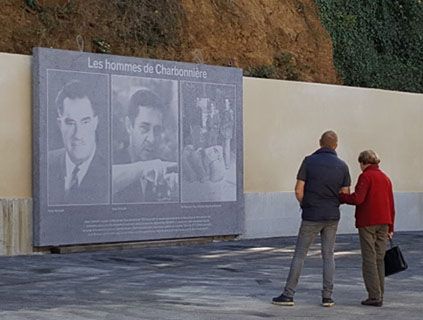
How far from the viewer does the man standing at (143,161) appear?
1992 cm

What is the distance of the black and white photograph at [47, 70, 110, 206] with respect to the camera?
1875cm

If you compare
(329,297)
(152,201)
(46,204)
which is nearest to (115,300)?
(329,297)

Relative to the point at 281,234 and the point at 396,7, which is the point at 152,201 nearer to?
the point at 281,234

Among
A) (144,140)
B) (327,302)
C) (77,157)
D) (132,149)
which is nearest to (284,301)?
(327,302)

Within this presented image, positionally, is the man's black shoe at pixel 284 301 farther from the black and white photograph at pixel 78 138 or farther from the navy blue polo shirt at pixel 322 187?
the black and white photograph at pixel 78 138

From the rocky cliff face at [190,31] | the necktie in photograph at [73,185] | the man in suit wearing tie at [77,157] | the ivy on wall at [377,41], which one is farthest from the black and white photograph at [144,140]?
the ivy on wall at [377,41]

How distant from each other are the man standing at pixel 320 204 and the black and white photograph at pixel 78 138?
23.9 ft

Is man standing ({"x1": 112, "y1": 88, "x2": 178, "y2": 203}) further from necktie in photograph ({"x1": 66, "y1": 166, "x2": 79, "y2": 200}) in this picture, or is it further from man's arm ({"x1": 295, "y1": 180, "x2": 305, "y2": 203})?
man's arm ({"x1": 295, "y1": 180, "x2": 305, "y2": 203})

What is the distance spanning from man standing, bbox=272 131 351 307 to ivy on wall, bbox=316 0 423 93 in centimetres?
1758

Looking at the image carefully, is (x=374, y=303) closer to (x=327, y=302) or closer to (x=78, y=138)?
(x=327, y=302)

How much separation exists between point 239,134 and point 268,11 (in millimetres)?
6438

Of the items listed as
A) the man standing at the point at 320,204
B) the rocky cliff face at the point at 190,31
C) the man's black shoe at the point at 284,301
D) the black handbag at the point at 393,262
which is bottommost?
the man's black shoe at the point at 284,301

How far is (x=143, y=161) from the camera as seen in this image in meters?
20.3

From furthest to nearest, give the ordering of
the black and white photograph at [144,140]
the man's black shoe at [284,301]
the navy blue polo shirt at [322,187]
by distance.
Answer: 1. the black and white photograph at [144,140]
2. the man's black shoe at [284,301]
3. the navy blue polo shirt at [322,187]
